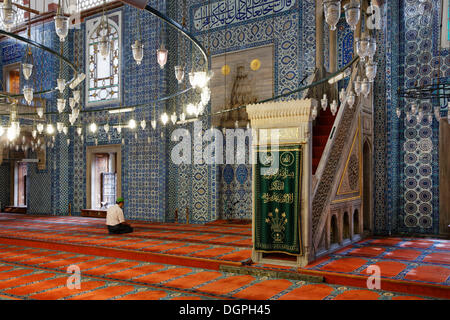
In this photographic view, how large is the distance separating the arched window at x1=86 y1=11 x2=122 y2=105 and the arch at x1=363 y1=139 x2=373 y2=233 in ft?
17.4

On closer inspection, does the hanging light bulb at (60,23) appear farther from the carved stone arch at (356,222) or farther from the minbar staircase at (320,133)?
the carved stone arch at (356,222)

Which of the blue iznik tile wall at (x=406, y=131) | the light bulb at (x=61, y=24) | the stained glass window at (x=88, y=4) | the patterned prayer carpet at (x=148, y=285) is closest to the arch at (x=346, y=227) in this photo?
the blue iznik tile wall at (x=406, y=131)

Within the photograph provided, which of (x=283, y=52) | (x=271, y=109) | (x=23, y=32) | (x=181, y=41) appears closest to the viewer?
(x=271, y=109)

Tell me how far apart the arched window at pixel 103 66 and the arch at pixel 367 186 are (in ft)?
17.4

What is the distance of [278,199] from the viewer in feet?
12.8

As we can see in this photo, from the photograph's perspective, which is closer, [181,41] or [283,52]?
[283,52]

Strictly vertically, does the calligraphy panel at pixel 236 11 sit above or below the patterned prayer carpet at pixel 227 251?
above

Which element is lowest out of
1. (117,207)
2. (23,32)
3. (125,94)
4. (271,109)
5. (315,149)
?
(117,207)

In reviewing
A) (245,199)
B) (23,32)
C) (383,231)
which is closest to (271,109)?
(383,231)

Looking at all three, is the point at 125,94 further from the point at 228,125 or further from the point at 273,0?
the point at 273,0

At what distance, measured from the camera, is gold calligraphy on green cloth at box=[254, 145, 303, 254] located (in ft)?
12.5

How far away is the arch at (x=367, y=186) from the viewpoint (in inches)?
229
